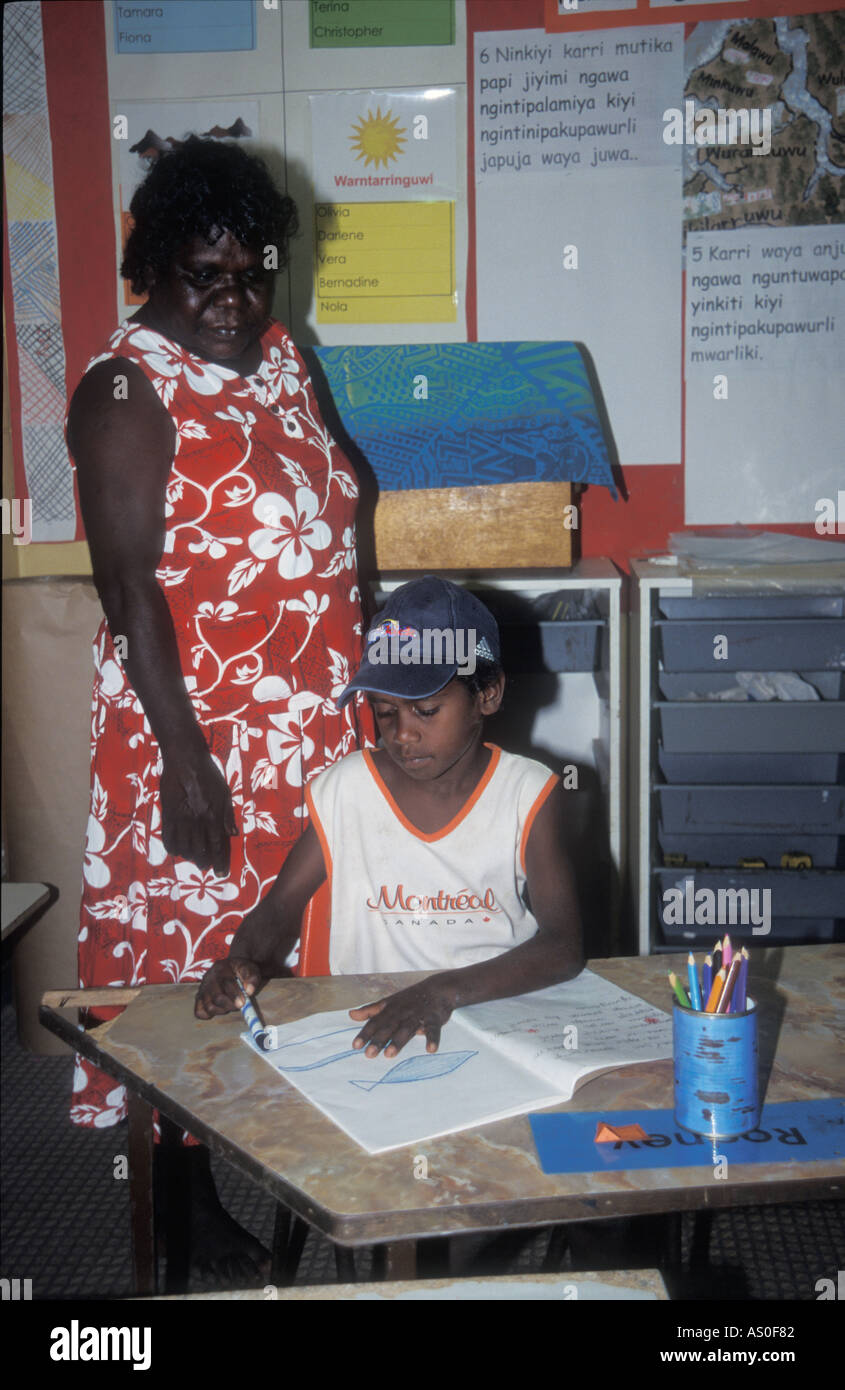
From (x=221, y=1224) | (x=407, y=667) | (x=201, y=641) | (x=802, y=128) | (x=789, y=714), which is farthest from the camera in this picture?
(x=802, y=128)

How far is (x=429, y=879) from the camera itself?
163 cm

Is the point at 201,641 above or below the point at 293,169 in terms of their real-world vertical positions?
below

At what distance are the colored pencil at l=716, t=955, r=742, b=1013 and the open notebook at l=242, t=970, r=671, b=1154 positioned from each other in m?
0.16

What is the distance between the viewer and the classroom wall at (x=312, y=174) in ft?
9.59

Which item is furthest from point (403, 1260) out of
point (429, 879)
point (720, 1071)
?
point (429, 879)

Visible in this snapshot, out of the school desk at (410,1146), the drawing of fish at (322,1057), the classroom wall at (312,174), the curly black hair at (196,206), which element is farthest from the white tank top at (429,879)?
the classroom wall at (312,174)

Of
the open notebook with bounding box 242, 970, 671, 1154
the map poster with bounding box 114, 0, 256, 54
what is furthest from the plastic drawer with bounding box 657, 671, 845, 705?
the map poster with bounding box 114, 0, 256, 54

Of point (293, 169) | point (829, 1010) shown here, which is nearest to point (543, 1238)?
point (829, 1010)

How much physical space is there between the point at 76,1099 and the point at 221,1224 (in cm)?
37

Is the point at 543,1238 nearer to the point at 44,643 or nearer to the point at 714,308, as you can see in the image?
the point at 44,643

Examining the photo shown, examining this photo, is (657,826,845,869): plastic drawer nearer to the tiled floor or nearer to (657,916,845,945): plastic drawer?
(657,916,845,945): plastic drawer

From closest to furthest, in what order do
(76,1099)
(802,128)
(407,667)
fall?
(407,667) < (76,1099) < (802,128)

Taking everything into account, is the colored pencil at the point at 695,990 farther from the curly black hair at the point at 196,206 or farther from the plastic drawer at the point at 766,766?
the plastic drawer at the point at 766,766

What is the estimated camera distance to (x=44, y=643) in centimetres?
272
